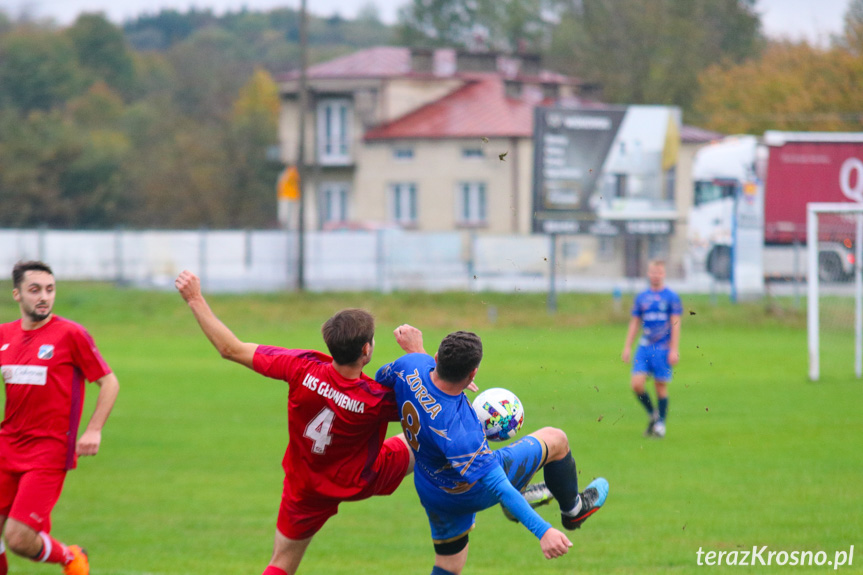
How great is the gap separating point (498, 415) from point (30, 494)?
2745 mm

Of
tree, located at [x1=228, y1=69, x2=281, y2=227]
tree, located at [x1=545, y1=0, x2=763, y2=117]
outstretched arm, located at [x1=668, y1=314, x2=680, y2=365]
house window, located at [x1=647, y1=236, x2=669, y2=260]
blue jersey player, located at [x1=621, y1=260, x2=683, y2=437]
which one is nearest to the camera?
outstretched arm, located at [x1=668, y1=314, x2=680, y2=365]

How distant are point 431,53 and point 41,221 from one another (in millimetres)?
22766

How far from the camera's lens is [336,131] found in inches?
1972

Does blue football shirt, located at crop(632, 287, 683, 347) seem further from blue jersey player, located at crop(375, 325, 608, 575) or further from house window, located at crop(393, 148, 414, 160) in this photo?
house window, located at crop(393, 148, 414, 160)

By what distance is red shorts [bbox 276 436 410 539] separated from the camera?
5465 millimetres

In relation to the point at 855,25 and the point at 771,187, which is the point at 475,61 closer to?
the point at 855,25

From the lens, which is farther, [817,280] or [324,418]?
[817,280]

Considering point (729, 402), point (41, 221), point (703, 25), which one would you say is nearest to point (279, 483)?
point (729, 402)

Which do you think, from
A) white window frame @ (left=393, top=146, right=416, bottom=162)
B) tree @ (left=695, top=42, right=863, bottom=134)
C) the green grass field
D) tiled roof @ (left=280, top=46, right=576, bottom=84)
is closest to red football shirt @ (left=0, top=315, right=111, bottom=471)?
the green grass field

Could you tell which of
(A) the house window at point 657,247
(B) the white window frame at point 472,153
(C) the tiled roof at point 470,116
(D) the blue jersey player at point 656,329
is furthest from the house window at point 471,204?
(D) the blue jersey player at point 656,329

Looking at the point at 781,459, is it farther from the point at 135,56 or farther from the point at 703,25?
the point at 135,56

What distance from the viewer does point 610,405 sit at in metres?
15.7

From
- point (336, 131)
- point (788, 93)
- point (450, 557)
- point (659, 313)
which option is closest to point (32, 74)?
point (336, 131)

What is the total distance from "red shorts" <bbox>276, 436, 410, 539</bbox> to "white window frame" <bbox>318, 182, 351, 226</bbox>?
4440 centimetres
